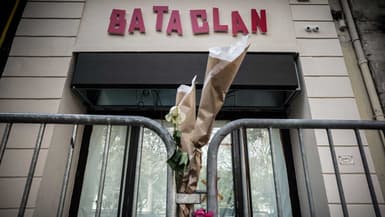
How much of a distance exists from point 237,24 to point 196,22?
49cm

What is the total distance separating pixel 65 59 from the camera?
2373 millimetres

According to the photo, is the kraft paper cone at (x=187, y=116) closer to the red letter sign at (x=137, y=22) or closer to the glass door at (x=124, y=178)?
the glass door at (x=124, y=178)

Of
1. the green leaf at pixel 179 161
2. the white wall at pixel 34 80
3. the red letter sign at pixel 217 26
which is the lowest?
the green leaf at pixel 179 161

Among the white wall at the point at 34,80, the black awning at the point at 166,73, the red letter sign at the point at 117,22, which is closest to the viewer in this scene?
the white wall at the point at 34,80

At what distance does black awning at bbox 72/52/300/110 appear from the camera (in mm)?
2289

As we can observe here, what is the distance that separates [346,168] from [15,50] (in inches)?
141

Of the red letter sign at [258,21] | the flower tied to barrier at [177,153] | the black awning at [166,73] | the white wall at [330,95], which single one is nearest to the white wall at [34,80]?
the black awning at [166,73]

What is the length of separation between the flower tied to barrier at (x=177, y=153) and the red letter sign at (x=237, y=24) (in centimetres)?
180

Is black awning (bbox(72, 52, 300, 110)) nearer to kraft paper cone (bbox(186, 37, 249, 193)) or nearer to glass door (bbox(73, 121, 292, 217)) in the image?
glass door (bbox(73, 121, 292, 217))

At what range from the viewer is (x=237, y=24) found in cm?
261

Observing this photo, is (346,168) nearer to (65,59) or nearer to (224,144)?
(224,144)

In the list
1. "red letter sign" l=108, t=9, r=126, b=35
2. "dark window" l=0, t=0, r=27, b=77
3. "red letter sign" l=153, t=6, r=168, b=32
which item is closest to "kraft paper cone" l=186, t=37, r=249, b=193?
"red letter sign" l=153, t=6, r=168, b=32

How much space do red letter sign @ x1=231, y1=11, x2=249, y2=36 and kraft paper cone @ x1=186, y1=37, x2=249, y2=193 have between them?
61.3 inches

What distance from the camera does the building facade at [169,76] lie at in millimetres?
2014
